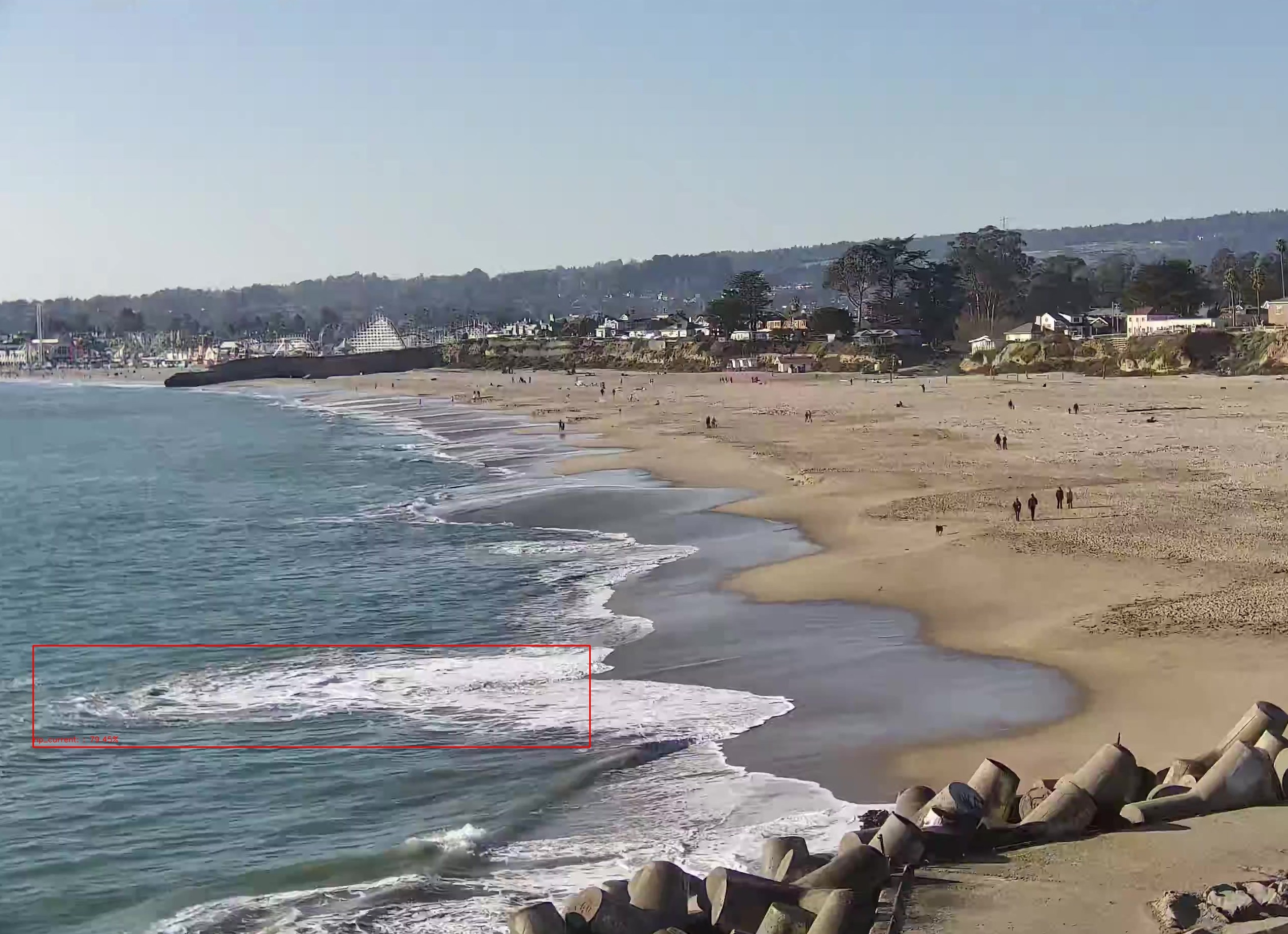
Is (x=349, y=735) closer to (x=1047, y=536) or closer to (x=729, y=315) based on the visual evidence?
(x=1047, y=536)

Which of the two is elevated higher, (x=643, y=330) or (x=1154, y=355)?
(x=643, y=330)

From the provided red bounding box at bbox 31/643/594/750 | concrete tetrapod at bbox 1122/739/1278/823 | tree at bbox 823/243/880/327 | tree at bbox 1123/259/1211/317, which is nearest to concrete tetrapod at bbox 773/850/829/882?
concrete tetrapod at bbox 1122/739/1278/823

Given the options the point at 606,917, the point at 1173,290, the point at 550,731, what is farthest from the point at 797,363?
the point at 606,917

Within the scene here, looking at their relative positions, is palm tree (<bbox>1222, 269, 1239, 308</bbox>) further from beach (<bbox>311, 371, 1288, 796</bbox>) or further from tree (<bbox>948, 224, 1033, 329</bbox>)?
beach (<bbox>311, 371, 1288, 796</bbox>)

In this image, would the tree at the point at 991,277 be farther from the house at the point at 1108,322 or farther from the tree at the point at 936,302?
the house at the point at 1108,322

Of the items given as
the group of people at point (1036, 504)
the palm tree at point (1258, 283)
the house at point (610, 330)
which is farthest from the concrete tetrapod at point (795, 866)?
the house at point (610, 330)

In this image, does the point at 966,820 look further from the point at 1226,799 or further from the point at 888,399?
the point at 888,399
